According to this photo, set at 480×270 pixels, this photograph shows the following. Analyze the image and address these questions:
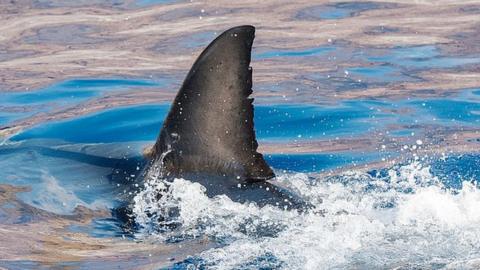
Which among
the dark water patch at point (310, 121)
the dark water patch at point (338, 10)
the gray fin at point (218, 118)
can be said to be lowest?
the dark water patch at point (310, 121)

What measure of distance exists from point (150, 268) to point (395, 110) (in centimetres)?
477

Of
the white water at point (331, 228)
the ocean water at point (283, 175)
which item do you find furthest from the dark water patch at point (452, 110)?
the white water at point (331, 228)

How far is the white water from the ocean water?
1 centimetres

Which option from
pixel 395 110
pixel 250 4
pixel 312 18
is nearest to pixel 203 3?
pixel 250 4

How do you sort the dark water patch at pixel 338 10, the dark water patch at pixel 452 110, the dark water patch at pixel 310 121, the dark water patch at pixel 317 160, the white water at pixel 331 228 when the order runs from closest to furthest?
the white water at pixel 331 228, the dark water patch at pixel 317 160, the dark water patch at pixel 310 121, the dark water patch at pixel 452 110, the dark water patch at pixel 338 10

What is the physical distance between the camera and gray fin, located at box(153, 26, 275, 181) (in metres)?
5.14

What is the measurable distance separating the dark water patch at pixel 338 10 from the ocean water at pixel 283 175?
5.24 feet

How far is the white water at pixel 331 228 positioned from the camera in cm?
459

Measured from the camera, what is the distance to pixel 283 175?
6383mm

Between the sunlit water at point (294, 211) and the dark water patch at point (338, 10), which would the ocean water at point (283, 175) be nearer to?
the sunlit water at point (294, 211)

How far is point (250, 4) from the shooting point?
1390cm

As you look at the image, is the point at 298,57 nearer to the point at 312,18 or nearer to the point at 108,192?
the point at 312,18

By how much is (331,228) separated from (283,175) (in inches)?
56.8

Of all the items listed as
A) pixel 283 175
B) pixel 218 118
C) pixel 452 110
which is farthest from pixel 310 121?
pixel 218 118
